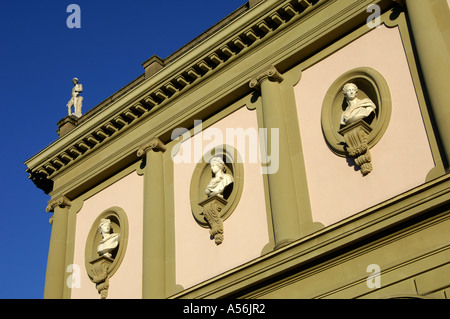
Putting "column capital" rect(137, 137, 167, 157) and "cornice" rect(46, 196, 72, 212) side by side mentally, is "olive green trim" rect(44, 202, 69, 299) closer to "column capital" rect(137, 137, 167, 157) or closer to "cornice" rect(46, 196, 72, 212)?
"cornice" rect(46, 196, 72, 212)

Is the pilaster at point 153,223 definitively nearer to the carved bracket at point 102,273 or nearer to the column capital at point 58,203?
the carved bracket at point 102,273

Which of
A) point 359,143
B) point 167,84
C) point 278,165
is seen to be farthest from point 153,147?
point 359,143

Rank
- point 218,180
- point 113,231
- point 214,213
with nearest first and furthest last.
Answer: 1. point 214,213
2. point 218,180
3. point 113,231

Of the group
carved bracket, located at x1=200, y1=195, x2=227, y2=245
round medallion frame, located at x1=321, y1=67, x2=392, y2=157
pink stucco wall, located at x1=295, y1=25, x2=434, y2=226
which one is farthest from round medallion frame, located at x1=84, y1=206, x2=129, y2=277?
round medallion frame, located at x1=321, y1=67, x2=392, y2=157

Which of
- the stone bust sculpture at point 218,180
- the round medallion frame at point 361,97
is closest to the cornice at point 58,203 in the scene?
the stone bust sculpture at point 218,180

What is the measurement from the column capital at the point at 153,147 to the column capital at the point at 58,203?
3.50 meters

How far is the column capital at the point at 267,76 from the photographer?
18.8 meters

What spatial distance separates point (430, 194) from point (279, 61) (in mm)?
6315

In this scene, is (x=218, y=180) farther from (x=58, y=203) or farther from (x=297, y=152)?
(x=58, y=203)

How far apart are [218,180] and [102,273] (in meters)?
4.47

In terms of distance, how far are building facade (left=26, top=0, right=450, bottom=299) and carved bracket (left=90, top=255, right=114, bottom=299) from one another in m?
0.03

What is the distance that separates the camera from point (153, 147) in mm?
20859
